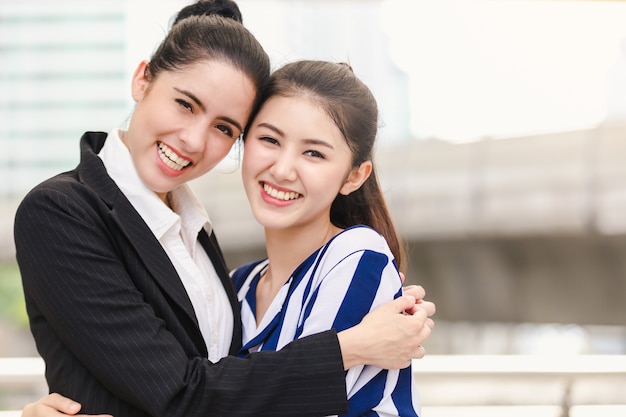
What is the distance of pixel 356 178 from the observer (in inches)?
66.2

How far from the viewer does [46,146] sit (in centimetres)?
656

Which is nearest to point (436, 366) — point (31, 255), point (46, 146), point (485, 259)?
point (31, 255)

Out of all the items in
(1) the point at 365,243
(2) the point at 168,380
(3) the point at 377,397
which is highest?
(1) the point at 365,243

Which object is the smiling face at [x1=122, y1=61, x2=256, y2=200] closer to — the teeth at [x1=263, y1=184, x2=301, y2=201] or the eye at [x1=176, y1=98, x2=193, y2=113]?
the eye at [x1=176, y1=98, x2=193, y2=113]

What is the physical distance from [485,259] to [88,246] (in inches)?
187

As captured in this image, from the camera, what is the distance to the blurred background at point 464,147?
5.18 metres

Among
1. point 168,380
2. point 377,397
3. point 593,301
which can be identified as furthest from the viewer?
point 593,301

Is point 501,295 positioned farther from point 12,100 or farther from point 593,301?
point 12,100

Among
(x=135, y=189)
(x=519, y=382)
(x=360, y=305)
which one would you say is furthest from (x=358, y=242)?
(x=519, y=382)

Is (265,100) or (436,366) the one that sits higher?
(265,100)

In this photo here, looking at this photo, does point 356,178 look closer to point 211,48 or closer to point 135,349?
point 211,48

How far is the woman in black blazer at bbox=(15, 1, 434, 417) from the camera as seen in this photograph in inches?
52.2

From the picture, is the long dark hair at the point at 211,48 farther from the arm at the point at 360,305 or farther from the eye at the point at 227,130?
the arm at the point at 360,305

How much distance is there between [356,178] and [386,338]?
17.0 inches
